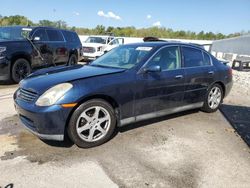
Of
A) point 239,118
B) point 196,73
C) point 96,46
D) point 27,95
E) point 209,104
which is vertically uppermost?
A: point 96,46

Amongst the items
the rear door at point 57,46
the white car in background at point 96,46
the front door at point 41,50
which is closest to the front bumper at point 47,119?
the front door at point 41,50

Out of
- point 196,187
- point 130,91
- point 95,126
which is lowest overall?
point 196,187

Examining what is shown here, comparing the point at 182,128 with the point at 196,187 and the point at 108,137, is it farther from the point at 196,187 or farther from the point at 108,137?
the point at 196,187

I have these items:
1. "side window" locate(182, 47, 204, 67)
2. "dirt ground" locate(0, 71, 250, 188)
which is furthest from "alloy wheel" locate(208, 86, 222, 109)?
"dirt ground" locate(0, 71, 250, 188)

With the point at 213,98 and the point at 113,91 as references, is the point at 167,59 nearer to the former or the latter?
the point at 113,91

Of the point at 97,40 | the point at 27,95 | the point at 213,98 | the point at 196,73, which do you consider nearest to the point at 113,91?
the point at 27,95

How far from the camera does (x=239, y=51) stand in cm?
2467

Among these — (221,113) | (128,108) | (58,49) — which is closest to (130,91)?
(128,108)

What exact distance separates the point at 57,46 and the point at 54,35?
479 mm

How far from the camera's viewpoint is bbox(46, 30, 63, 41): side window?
35.8ft

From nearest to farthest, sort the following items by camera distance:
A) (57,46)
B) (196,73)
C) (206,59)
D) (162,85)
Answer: (162,85) → (196,73) → (206,59) → (57,46)

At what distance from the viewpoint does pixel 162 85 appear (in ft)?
16.8

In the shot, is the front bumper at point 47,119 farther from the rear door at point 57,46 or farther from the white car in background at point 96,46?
the white car in background at point 96,46

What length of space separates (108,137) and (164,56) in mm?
1881
